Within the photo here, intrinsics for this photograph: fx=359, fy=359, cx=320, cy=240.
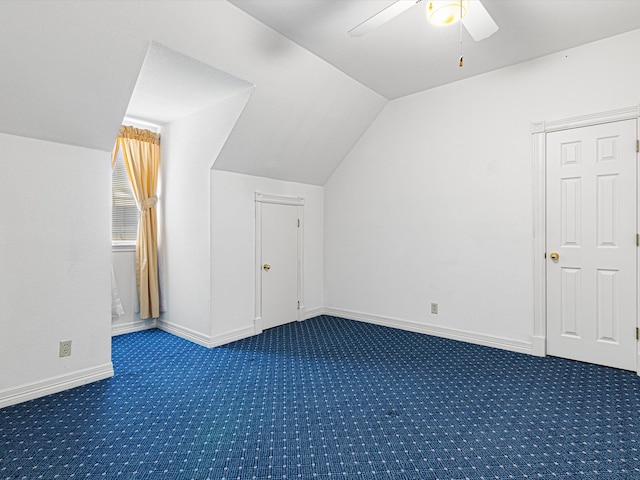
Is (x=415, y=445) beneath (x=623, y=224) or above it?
beneath

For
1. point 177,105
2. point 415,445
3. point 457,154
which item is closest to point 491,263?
point 457,154

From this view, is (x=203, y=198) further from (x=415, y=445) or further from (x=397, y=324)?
(x=415, y=445)

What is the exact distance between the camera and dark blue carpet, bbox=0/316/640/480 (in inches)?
73.2

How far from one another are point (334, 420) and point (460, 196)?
2714 millimetres

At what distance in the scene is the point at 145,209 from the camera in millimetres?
4340

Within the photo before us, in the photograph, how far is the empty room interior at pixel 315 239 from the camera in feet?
6.95

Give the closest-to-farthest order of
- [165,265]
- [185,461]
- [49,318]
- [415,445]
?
1. [185,461]
2. [415,445]
3. [49,318]
4. [165,265]

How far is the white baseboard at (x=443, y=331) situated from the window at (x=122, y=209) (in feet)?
9.23

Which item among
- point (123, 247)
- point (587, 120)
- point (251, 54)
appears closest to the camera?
point (251, 54)

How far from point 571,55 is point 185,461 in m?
4.32

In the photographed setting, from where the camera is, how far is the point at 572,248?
10.7ft

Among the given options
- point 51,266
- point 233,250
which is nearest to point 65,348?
point 51,266

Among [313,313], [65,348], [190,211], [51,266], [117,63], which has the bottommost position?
[313,313]

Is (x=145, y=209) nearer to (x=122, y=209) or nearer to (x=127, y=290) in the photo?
(x=122, y=209)
